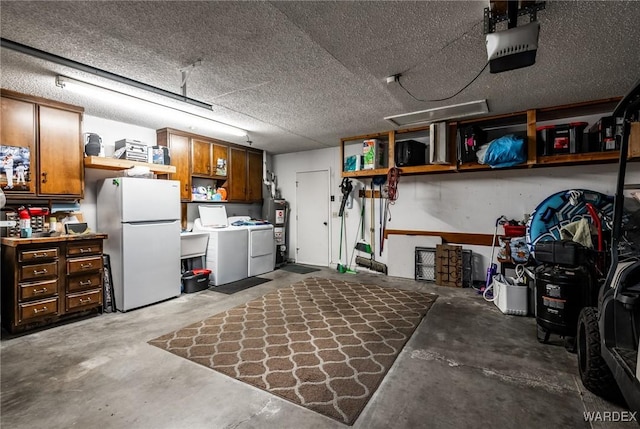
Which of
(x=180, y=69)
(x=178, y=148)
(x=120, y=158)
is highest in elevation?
(x=180, y=69)

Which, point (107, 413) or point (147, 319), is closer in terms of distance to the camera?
point (107, 413)

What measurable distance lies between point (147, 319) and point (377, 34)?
376 centimetres

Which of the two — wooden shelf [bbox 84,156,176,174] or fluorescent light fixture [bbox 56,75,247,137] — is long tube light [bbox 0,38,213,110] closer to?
fluorescent light fixture [bbox 56,75,247,137]

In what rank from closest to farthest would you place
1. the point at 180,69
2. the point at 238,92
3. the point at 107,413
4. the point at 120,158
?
the point at 107,413 < the point at 180,69 < the point at 238,92 < the point at 120,158

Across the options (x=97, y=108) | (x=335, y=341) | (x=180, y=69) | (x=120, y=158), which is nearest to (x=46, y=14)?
(x=180, y=69)

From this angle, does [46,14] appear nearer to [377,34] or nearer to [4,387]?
[377,34]

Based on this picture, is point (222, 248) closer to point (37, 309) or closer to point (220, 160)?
point (220, 160)

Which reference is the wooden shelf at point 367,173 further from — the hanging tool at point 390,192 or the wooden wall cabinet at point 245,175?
the wooden wall cabinet at point 245,175

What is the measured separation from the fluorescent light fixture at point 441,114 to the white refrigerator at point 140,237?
3443mm

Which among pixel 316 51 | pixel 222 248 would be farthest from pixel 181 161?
pixel 316 51

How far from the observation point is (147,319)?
136 inches

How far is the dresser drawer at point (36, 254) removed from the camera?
2994mm

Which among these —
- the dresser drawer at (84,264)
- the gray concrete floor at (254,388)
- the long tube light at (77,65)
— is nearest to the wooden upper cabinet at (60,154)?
the dresser drawer at (84,264)

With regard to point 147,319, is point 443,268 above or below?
above
